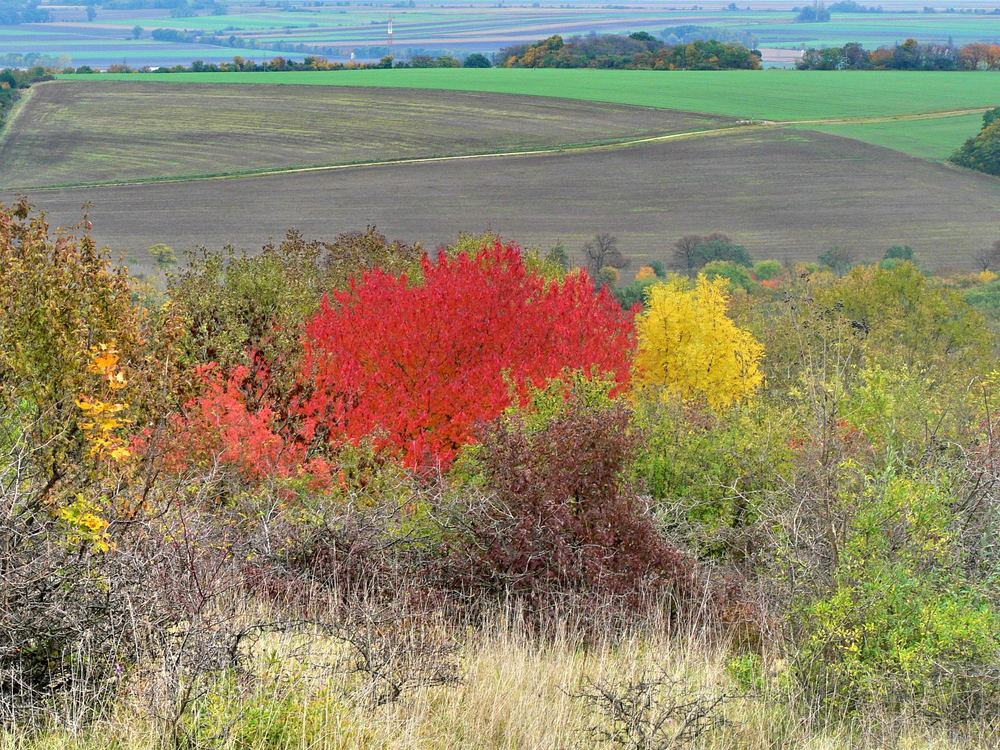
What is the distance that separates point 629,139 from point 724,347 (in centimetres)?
7277

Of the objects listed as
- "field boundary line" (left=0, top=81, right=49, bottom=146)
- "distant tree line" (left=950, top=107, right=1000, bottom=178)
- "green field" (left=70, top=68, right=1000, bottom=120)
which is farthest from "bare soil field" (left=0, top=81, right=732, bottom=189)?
"distant tree line" (left=950, top=107, right=1000, bottom=178)

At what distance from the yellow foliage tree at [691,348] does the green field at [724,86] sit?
81986 millimetres

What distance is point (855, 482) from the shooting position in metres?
7.96

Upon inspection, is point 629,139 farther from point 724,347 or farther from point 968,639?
point 968,639

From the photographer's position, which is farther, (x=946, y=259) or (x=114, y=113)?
(x=114, y=113)

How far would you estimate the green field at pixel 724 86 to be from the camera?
112 metres

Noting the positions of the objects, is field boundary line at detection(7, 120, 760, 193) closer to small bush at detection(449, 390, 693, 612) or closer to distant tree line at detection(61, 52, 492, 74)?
distant tree line at detection(61, 52, 492, 74)

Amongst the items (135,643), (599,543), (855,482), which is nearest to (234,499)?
(599,543)

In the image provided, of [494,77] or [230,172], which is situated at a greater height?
[494,77]

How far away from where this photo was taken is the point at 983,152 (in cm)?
9244

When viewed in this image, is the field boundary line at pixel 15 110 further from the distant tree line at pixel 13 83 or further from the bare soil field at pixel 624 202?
the bare soil field at pixel 624 202

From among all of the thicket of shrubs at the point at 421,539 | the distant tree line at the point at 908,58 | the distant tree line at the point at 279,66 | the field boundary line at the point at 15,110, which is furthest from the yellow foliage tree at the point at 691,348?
the distant tree line at the point at 908,58

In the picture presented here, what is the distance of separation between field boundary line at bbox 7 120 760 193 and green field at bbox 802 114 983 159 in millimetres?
8635

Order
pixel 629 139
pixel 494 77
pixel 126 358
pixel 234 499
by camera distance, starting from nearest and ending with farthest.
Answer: pixel 126 358
pixel 234 499
pixel 629 139
pixel 494 77
